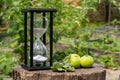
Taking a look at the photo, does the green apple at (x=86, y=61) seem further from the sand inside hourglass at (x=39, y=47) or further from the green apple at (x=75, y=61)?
the sand inside hourglass at (x=39, y=47)

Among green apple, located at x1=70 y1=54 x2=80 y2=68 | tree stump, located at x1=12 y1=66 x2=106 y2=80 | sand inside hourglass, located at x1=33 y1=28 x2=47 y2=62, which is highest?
sand inside hourglass, located at x1=33 y1=28 x2=47 y2=62

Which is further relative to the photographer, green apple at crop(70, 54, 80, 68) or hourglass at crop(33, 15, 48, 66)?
green apple at crop(70, 54, 80, 68)

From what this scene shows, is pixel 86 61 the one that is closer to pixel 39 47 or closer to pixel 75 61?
pixel 75 61

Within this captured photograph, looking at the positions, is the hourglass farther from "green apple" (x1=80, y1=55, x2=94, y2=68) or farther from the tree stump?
"green apple" (x1=80, y1=55, x2=94, y2=68)

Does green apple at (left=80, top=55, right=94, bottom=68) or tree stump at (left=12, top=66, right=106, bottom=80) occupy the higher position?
green apple at (left=80, top=55, right=94, bottom=68)

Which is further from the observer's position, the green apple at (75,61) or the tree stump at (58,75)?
the green apple at (75,61)

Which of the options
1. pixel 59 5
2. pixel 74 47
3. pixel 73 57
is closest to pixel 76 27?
pixel 74 47

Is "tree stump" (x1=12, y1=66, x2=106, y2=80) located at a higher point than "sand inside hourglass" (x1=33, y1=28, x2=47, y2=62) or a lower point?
lower

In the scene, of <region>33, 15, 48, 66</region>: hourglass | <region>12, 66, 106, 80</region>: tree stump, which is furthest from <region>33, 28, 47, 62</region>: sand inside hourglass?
<region>12, 66, 106, 80</region>: tree stump

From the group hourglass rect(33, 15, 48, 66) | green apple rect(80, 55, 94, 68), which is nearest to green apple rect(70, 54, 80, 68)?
green apple rect(80, 55, 94, 68)

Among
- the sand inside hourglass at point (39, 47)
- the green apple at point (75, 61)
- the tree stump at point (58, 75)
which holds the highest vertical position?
the sand inside hourglass at point (39, 47)

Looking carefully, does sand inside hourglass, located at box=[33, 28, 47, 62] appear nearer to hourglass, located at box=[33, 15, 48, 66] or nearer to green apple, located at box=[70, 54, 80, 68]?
hourglass, located at box=[33, 15, 48, 66]

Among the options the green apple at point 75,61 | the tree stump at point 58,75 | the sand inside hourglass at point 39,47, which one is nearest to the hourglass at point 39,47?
the sand inside hourglass at point 39,47

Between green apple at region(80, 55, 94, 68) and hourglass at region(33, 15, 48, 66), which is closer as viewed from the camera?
hourglass at region(33, 15, 48, 66)
